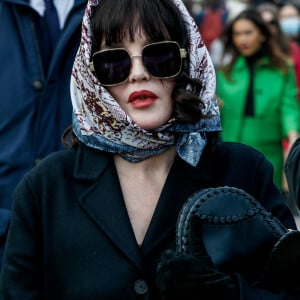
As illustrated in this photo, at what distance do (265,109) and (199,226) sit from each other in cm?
408

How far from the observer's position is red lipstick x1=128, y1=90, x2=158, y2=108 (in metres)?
2.76

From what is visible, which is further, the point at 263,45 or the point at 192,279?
the point at 263,45

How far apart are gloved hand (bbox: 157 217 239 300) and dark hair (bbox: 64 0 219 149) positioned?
2.12 ft

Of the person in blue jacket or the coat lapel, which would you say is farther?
the person in blue jacket

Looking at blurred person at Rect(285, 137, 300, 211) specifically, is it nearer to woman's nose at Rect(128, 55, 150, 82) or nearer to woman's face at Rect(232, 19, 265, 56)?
woman's nose at Rect(128, 55, 150, 82)

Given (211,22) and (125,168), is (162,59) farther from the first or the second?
(211,22)

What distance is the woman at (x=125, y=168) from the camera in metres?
2.70

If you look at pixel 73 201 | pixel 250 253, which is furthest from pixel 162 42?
pixel 250 253

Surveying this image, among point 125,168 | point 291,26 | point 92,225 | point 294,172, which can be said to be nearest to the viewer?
point 294,172

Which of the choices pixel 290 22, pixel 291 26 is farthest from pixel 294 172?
pixel 290 22

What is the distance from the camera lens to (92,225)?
107 inches

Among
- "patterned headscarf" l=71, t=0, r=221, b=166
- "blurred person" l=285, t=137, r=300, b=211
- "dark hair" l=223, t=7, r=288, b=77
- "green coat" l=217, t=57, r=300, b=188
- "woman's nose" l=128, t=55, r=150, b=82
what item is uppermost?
"woman's nose" l=128, t=55, r=150, b=82

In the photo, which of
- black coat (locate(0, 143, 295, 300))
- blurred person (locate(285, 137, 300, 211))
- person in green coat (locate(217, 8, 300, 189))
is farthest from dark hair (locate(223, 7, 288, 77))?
blurred person (locate(285, 137, 300, 211))

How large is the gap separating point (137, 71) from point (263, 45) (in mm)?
4035
